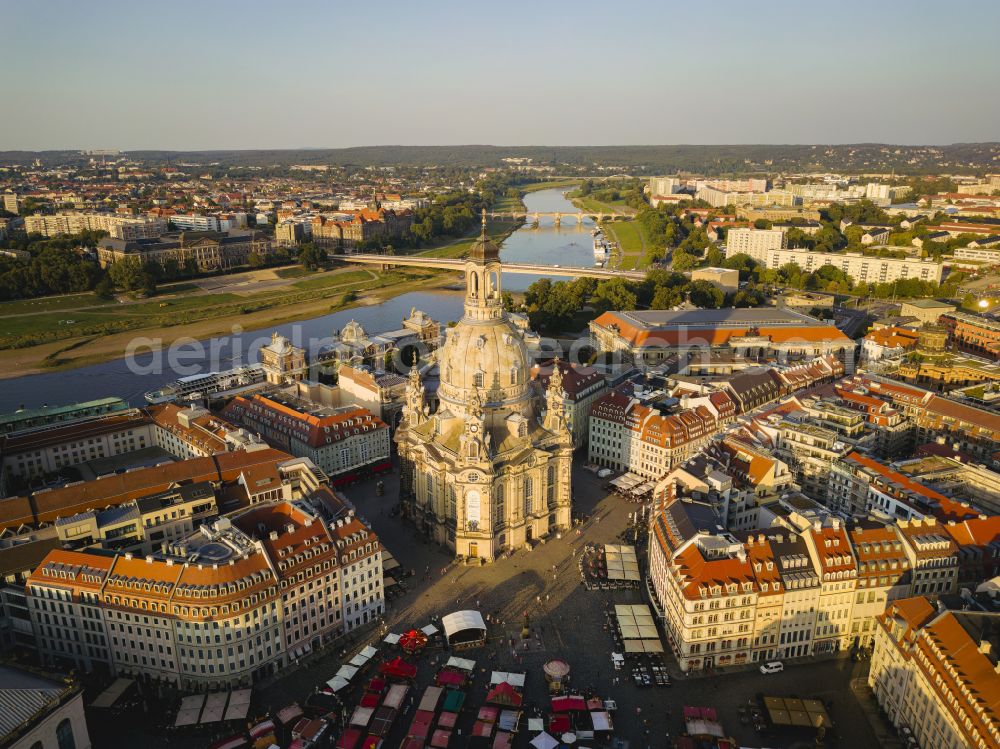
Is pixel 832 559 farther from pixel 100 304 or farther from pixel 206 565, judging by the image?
pixel 100 304

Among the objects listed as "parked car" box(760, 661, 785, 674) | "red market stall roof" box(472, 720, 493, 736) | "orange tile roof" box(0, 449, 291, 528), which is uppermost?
"orange tile roof" box(0, 449, 291, 528)

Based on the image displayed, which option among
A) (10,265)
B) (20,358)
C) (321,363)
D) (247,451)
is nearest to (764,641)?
(247,451)

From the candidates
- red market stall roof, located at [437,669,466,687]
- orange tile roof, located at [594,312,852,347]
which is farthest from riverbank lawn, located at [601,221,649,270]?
red market stall roof, located at [437,669,466,687]

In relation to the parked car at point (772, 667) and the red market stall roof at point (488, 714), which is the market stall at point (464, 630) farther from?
the parked car at point (772, 667)

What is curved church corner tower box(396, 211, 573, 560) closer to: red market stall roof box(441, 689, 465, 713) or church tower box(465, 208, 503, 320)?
church tower box(465, 208, 503, 320)

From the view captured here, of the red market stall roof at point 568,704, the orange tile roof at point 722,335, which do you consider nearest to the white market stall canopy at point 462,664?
the red market stall roof at point 568,704

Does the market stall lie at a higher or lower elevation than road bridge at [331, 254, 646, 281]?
lower

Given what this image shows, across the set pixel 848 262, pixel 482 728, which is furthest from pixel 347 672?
pixel 848 262
